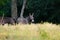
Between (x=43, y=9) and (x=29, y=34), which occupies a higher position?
(x=29, y=34)

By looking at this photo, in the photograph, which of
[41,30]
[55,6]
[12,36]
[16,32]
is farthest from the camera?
[55,6]

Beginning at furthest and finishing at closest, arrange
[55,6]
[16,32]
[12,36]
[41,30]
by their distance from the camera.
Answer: [55,6] < [41,30] < [16,32] < [12,36]

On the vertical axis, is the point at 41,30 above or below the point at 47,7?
above

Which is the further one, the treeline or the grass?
the treeline

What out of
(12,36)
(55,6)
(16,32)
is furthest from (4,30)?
(55,6)

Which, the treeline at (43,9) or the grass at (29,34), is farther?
the treeline at (43,9)

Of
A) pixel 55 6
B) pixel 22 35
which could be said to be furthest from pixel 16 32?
pixel 55 6

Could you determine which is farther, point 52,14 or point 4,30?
point 52,14

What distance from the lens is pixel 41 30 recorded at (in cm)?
1002

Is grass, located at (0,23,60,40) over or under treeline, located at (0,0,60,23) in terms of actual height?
over

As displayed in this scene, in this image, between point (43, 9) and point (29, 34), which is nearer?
point (29, 34)

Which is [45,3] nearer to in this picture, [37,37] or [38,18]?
[38,18]

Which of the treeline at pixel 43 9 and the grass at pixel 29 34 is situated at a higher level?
the grass at pixel 29 34

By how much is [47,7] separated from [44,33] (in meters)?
24.4
